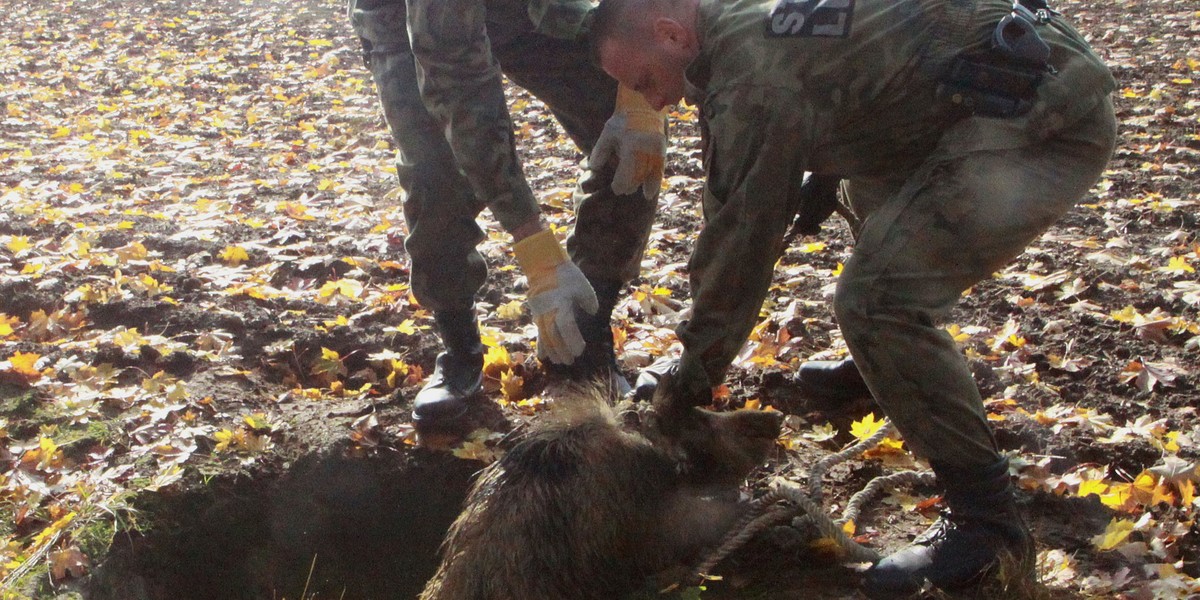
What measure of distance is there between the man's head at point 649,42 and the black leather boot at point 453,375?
144 cm

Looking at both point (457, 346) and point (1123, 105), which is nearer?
point (457, 346)

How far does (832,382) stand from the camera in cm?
357

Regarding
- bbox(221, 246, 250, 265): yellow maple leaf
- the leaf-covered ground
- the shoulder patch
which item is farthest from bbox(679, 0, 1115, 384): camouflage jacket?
bbox(221, 246, 250, 265): yellow maple leaf

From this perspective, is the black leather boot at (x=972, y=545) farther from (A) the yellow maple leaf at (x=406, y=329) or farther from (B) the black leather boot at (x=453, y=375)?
(A) the yellow maple leaf at (x=406, y=329)

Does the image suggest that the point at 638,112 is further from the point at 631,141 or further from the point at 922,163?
the point at 922,163

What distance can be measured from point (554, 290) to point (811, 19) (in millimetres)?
1162

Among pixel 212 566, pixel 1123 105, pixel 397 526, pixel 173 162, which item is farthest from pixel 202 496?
pixel 1123 105

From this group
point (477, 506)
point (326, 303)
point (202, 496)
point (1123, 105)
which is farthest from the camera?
point (1123, 105)

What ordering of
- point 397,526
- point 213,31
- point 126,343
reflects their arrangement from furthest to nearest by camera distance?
Result: point 213,31 < point 126,343 < point 397,526

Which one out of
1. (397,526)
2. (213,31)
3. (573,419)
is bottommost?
(397,526)

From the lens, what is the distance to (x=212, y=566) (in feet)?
11.3

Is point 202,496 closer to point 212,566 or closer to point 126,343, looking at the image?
point 212,566

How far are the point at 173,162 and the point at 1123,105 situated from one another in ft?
22.9

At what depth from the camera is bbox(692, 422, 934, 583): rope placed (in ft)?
8.84
